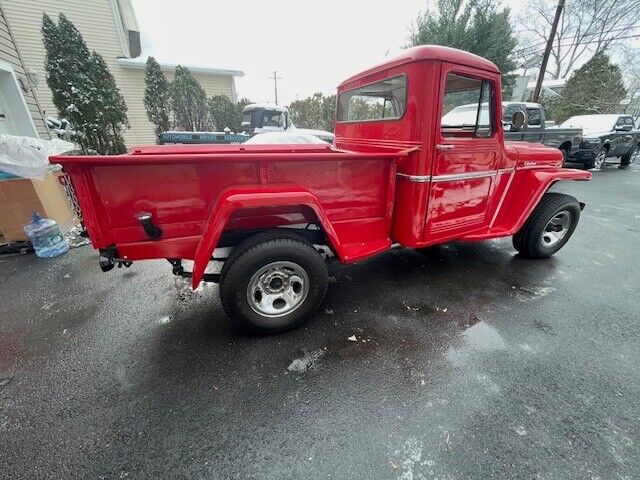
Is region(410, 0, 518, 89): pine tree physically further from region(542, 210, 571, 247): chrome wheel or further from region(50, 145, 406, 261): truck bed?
region(50, 145, 406, 261): truck bed

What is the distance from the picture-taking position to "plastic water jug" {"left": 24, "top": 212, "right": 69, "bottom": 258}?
13.3ft

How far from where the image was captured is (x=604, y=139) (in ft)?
35.2

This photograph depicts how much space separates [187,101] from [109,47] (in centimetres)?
401

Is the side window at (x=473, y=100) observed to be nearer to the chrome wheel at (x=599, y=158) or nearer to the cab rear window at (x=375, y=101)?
the cab rear window at (x=375, y=101)

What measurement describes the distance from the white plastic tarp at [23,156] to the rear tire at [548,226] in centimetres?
639

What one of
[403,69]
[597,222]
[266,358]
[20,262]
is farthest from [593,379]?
[20,262]

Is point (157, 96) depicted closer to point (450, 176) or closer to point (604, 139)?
point (450, 176)

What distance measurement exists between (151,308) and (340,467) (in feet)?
7.63

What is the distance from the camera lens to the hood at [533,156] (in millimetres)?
3195

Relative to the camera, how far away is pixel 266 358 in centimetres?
227

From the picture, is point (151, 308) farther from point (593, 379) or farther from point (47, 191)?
point (593, 379)

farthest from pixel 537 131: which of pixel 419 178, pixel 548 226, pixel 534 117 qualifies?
pixel 419 178

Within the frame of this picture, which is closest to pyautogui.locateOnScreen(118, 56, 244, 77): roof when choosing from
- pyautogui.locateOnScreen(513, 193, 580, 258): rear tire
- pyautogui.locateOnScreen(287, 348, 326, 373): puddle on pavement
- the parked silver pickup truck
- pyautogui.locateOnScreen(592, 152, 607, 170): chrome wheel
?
the parked silver pickup truck

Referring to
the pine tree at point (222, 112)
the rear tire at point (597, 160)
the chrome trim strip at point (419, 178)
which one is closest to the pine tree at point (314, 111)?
the pine tree at point (222, 112)
